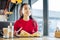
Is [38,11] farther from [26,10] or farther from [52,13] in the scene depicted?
[26,10]

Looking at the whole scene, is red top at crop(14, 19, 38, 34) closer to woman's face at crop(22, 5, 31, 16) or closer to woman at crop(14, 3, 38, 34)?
woman at crop(14, 3, 38, 34)

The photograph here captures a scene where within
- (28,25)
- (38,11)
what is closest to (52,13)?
(38,11)

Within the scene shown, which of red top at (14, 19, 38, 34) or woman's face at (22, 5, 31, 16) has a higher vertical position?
woman's face at (22, 5, 31, 16)

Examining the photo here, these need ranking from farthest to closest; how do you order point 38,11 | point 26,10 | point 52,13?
point 38,11 < point 52,13 < point 26,10

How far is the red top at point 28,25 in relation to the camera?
2693 millimetres

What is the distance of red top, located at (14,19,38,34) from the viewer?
269 cm

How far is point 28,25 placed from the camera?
8.98 ft

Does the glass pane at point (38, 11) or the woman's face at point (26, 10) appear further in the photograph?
the glass pane at point (38, 11)

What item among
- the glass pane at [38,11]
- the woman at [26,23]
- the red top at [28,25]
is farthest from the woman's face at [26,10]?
the glass pane at [38,11]

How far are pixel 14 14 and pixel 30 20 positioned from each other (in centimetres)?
135

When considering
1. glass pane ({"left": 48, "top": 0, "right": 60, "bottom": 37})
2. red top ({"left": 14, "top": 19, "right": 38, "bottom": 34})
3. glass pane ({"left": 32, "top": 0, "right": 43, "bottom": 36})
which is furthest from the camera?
glass pane ({"left": 32, "top": 0, "right": 43, "bottom": 36})

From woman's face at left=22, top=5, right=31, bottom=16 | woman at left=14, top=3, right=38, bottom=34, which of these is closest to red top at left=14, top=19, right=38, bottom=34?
woman at left=14, top=3, right=38, bottom=34

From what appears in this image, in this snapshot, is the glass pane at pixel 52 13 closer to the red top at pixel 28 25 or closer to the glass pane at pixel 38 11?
the glass pane at pixel 38 11

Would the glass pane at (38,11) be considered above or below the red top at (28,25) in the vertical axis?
above
